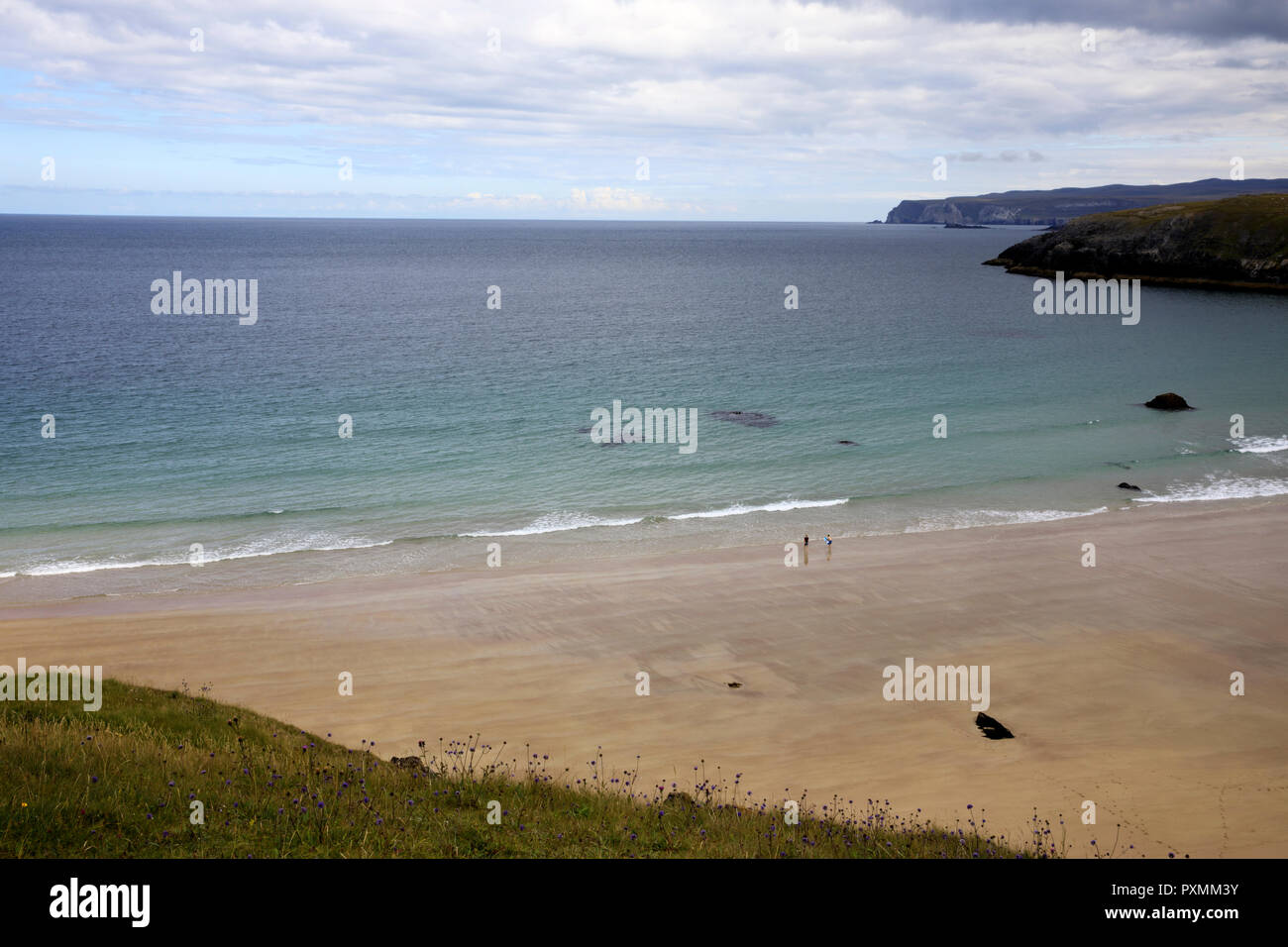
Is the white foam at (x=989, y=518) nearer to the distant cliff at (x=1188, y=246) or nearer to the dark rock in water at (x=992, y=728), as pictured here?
the dark rock in water at (x=992, y=728)

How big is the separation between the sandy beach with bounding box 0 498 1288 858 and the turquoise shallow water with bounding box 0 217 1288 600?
3944 millimetres

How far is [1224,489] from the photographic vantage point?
36.9 m

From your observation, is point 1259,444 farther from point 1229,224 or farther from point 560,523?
point 1229,224

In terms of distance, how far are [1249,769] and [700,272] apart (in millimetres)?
142012

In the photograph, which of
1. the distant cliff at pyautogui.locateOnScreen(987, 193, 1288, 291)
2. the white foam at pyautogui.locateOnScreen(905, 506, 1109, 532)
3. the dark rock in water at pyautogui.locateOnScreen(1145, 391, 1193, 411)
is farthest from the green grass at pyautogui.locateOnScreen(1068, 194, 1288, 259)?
the white foam at pyautogui.locateOnScreen(905, 506, 1109, 532)

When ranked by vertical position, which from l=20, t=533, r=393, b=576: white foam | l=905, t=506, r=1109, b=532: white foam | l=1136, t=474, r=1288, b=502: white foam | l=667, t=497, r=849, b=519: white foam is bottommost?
l=20, t=533, r=393, b=576: white foam

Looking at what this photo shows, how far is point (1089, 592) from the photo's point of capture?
25766 millimetres

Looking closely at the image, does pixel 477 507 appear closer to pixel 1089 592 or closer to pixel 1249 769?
pixel 1089 592

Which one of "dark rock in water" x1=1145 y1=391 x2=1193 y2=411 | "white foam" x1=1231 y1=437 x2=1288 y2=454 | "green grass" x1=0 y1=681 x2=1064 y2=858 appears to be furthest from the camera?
"dark rock in water" x1=1145 y1=391 x2=1193 y2=411

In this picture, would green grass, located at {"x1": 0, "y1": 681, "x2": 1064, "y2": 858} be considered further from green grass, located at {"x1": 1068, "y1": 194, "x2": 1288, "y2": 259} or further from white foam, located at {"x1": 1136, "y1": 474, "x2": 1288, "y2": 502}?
green grass, located at {"x1": 1068, "y1": 194, "x2": 1288, "y2": 259}

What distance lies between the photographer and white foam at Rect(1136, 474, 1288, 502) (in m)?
35.9

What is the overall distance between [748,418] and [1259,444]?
24.4 meters
